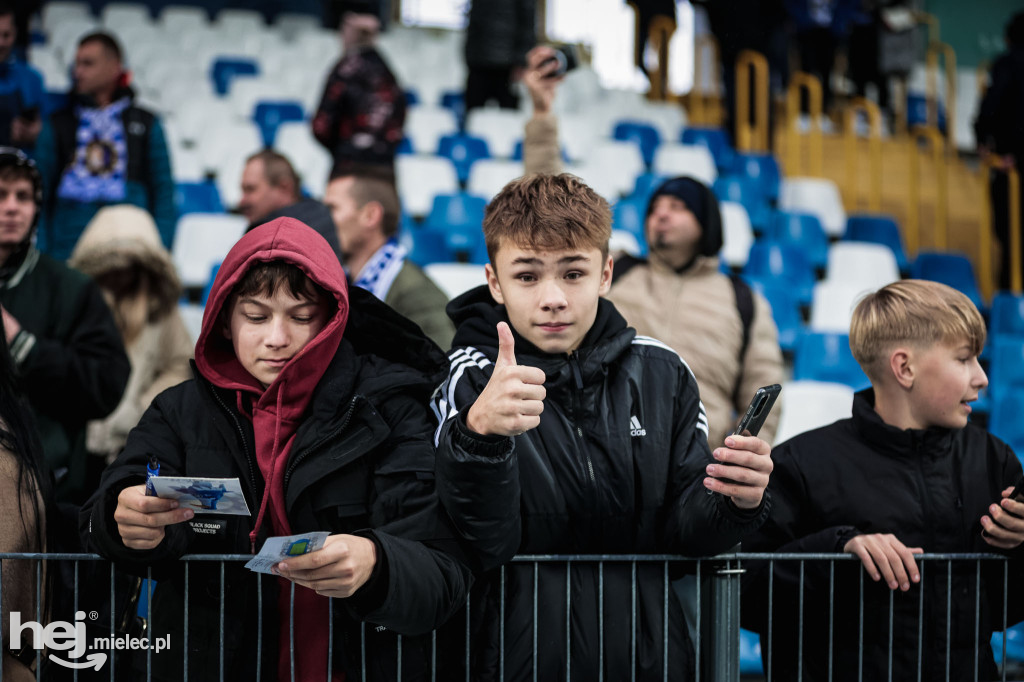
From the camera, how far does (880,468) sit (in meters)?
2.55

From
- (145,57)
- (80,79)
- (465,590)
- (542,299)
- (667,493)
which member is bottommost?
(465,590)

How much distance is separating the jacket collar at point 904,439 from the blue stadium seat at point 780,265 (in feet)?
13.4

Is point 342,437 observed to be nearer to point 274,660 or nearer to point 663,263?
point 274,660

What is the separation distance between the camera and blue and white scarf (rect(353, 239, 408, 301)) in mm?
3792

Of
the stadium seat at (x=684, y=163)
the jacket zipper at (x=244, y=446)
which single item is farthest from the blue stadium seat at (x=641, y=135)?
the jacket zipper at (x=244, y=446)

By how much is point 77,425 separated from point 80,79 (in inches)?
99.5

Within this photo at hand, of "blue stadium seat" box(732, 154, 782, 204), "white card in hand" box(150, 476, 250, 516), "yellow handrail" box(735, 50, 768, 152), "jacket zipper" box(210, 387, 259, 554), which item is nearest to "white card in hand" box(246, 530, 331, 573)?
"white card in hand" box(150, 476, 250, 516)

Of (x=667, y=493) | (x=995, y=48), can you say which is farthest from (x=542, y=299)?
(x=995, y=48)

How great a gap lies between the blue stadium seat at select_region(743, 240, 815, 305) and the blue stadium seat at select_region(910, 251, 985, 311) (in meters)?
0.91

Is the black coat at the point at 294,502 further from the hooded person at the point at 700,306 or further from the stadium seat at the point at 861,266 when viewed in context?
the stadium seat at the point at 861,266

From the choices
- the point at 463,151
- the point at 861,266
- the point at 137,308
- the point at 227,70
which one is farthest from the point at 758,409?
the point at 227,70

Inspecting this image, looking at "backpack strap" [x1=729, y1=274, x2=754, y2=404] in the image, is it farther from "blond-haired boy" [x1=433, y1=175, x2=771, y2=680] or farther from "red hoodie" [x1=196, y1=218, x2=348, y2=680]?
"red hoodie" [x1=196, y1=218, x2=348, y2=680]

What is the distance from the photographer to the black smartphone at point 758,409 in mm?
1836

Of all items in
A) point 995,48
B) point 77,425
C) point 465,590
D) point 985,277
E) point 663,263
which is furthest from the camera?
point 995,48
